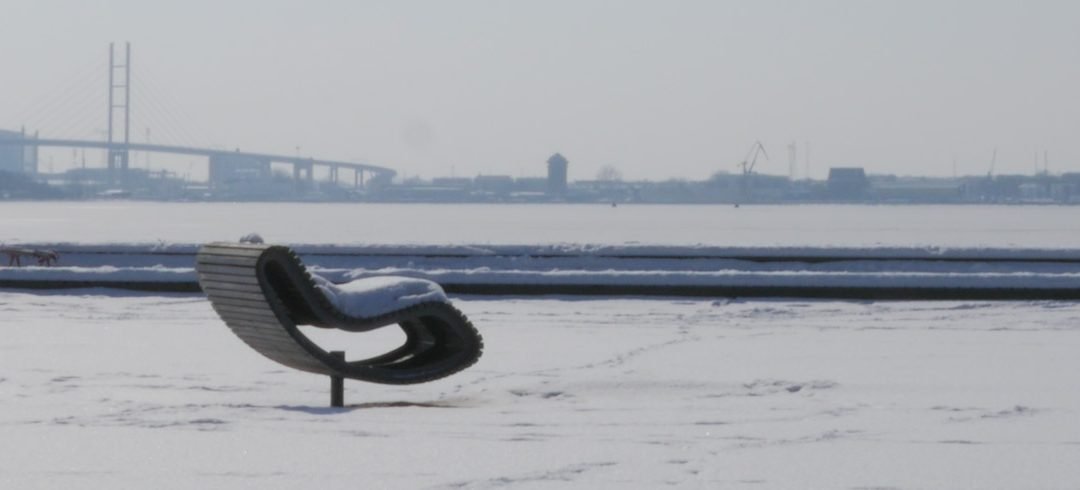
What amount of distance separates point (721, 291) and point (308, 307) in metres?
7.25

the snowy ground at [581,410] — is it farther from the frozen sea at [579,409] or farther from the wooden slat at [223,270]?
the wooden slat at [223,270]

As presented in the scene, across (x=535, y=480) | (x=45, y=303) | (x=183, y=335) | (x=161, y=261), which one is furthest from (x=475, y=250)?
(x=535, y=480)

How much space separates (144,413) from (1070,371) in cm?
470

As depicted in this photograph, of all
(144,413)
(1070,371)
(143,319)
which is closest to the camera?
(144,413)

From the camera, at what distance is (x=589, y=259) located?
1789cm

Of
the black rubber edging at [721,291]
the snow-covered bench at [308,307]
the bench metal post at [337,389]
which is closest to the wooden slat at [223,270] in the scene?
the snow-covered bench at [308,307]

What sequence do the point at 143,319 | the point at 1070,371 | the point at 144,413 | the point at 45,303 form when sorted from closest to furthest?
1. the point at 144,413
2. the point at 1070,371
3. the point at 143,319
4. the point at 45,303

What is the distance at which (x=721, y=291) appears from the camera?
46.6 feet

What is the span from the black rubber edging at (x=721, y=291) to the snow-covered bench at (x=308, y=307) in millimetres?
6372

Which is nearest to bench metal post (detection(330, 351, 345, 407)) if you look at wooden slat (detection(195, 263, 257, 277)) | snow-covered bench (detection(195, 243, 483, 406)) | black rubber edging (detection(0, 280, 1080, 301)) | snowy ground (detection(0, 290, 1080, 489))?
snow-covered bench (detection(195, 243, 483, 406))

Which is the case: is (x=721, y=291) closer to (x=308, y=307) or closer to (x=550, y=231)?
(x=308, y=307)

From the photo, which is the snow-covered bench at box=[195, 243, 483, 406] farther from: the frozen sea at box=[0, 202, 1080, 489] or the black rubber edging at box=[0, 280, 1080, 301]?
the black rubber edging at box=[0, 280, 1080, 301]

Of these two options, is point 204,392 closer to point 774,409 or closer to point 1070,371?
point 774,409

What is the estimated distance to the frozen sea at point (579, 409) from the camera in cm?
575
